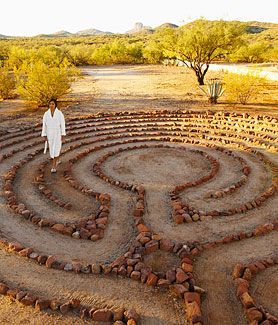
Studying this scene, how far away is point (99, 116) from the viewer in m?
14.0

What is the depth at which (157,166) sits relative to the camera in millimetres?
9008

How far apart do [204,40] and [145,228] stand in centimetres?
1723

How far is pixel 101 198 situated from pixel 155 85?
1780 cm

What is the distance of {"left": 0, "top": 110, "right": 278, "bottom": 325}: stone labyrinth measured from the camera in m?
4.41

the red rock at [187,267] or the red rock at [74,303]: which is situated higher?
the red rock at [187,267]

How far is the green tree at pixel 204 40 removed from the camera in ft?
68.5

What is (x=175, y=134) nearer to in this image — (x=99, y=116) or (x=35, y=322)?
(x=99, y=116)

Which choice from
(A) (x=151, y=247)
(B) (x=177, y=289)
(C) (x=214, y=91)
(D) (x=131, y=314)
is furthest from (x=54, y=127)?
(C) (x=214, y=91)

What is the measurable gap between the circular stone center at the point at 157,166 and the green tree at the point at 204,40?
12.8 metres

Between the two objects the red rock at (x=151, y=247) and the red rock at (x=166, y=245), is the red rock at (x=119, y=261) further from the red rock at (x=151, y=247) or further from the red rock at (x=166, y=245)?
the red rock at (x=166, y=245)

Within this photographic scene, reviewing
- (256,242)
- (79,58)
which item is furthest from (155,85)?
(79,58)

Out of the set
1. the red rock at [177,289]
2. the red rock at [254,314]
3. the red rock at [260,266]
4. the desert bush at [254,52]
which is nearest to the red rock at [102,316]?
the red rock at [177,289]

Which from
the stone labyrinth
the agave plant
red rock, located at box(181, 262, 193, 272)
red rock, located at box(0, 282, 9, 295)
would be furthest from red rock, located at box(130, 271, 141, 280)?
the agave plant

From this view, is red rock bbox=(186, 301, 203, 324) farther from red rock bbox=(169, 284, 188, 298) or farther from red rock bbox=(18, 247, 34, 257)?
red rock bbox=(18, 247, 34, 257)
